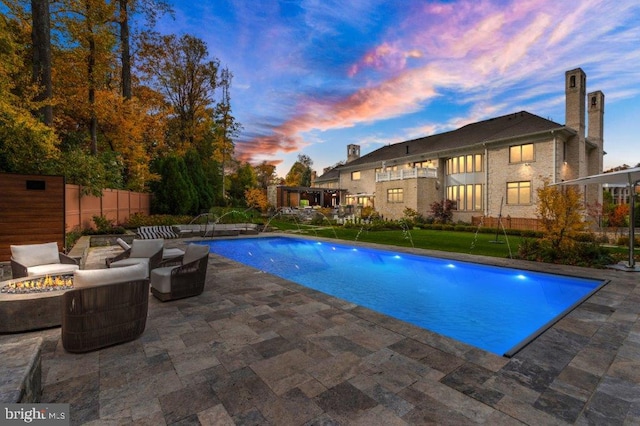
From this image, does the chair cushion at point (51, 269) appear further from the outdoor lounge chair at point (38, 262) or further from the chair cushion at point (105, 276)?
the chair cushion at point (105, 276)

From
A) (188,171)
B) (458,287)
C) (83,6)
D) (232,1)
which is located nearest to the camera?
(458,287)

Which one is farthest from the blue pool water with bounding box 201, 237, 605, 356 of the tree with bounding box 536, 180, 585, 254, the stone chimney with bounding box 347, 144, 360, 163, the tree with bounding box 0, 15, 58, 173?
the stone chimney with bounding box 347, 144, 360, 163

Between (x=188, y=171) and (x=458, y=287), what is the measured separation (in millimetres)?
22483

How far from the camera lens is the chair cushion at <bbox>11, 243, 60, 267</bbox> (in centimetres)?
593

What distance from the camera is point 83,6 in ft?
49.5

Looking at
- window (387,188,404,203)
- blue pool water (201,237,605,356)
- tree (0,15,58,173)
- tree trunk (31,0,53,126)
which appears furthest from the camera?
window (387,188,404,203)

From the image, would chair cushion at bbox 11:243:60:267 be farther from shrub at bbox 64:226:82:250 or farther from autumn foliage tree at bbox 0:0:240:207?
autumn foliage tree at bbox 0:0:240:207

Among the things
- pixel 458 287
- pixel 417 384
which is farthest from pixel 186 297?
pixel 458 287

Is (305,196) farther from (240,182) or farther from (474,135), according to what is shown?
(474,135)

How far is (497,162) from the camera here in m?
22.9

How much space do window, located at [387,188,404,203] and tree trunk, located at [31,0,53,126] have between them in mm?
24529

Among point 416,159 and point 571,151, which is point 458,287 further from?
point 416,159

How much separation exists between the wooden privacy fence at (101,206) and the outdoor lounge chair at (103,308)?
10.0m

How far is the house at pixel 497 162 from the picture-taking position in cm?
2028
